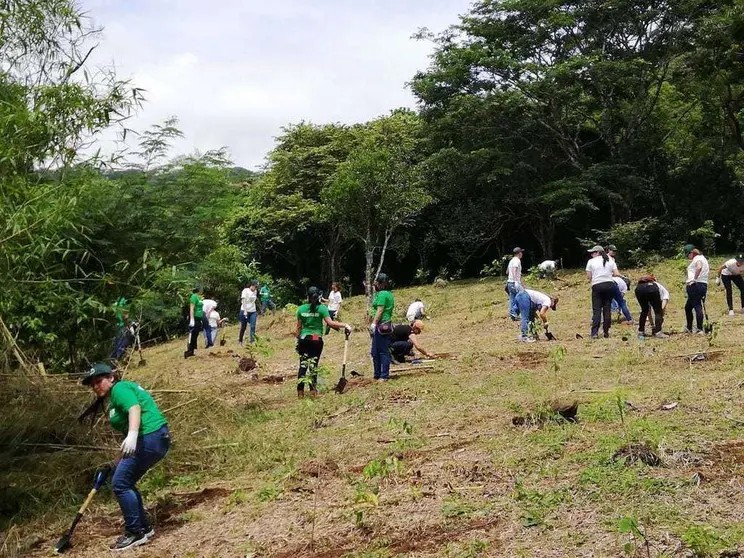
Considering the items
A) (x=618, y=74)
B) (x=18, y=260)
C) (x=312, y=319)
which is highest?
(x=618, y=74)

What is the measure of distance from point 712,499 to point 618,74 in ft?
72.9

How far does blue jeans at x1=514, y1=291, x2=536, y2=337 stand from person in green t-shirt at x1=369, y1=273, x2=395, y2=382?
3147 millimetres

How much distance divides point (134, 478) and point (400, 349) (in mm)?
6223

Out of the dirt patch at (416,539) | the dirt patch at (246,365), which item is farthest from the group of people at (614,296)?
the dirt patch at (416,539)

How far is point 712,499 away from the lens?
4191mm

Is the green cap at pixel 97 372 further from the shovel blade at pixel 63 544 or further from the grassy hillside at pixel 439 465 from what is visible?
the grassy hillside at pixel 439 465

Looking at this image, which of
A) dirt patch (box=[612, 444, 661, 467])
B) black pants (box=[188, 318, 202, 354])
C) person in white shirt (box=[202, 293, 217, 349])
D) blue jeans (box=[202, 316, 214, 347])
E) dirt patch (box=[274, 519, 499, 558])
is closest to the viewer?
dirt patch (box=[274, 519, 499, 558])

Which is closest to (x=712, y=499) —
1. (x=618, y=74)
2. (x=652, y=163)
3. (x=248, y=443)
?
(x=248, y=443)

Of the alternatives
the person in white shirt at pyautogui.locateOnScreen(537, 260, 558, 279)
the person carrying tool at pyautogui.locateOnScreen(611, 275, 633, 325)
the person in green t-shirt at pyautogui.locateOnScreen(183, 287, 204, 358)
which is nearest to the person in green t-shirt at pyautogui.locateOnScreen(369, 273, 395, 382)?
the person carrying tool at pyautogui.locateOnScreen(611, 275, 633, 325)

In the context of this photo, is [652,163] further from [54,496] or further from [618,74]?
[54,496]

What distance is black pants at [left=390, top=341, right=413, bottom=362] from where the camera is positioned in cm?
1112

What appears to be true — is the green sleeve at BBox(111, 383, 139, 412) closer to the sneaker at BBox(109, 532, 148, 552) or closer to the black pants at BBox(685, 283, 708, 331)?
the sneaker at BBox(109, 532, 148, 552)

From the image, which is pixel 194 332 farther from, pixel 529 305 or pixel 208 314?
pixel 529 305

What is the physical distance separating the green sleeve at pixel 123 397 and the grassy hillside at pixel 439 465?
41.9 inches
